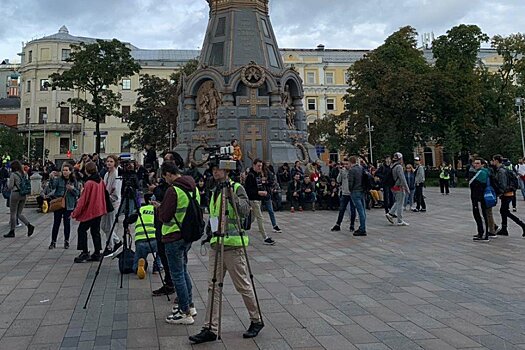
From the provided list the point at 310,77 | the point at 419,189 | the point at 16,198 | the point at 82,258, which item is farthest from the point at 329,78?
the point at 82,258

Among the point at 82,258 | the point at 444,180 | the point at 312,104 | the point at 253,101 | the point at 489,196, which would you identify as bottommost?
the point at 82,258

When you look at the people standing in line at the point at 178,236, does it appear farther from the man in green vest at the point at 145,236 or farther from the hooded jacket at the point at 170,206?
the man in green vest at the point at 145,236

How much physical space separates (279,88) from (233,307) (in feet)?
56.1

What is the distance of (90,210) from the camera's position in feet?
27.8

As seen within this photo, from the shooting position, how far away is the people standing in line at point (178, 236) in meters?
4.85

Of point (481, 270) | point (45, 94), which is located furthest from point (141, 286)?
point (45, 94)

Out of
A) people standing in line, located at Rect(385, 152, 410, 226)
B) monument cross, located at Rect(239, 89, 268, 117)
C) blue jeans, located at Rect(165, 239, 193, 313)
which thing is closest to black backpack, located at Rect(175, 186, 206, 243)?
blue jeans, located at Rect(165, 239, 193, 313)

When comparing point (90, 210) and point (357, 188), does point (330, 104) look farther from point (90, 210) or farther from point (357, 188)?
point (90, 210)

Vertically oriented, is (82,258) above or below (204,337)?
above

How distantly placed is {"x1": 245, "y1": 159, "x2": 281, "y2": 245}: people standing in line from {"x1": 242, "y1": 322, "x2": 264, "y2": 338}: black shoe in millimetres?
3277

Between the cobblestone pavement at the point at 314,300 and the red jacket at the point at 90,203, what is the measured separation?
36.0 inches

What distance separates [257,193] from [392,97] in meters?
34.6

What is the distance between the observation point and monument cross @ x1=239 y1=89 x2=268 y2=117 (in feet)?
69.9

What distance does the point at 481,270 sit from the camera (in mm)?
7691
